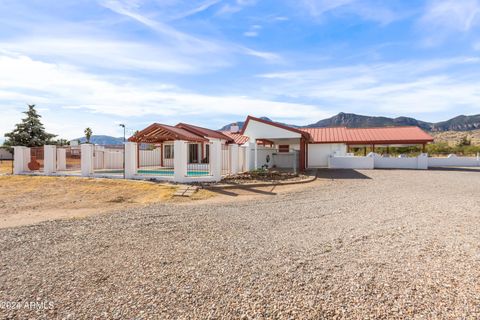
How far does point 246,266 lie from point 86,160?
48.8 feet

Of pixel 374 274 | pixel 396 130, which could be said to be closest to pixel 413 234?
pixel 374 274

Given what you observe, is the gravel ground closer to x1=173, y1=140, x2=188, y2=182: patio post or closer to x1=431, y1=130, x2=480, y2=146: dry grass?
x1=173, y1=140, x2=188, y2=182: patio post

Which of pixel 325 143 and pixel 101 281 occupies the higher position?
pixel 325 143

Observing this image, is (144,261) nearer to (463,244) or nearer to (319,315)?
(319,315)

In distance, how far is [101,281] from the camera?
156 inches

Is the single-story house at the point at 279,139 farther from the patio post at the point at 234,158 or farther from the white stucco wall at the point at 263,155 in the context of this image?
the patio post at the point at 234,158

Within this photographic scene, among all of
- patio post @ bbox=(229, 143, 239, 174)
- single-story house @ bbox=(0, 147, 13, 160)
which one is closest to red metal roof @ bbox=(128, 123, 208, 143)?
patio post @ bbox=(229, 143, 239, 174)

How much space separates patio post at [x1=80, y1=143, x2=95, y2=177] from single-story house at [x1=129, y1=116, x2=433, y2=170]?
99.8 inches

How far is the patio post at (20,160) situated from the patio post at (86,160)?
5276 mm

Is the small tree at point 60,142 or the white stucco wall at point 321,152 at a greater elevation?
the small tree at point 60,142

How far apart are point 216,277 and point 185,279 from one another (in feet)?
1.36

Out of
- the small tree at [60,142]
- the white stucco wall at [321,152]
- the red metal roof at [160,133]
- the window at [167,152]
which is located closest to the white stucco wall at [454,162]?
the white stucco wall at [321,152]

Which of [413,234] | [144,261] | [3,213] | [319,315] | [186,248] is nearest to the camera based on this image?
[319,315]

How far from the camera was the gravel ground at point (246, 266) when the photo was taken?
330 cm
